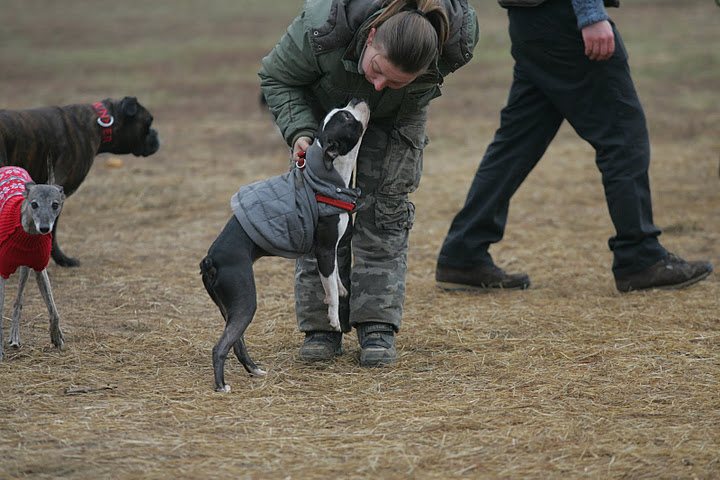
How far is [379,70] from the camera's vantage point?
355cm

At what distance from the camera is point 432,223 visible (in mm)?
7379

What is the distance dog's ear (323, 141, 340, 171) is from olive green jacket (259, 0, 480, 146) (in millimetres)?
209

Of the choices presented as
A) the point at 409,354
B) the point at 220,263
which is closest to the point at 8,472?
the point at 220,263

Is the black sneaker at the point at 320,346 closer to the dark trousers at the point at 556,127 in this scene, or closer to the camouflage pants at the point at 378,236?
the camouflage pants at the point at 378,236

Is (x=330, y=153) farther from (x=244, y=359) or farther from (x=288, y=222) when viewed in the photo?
(x=244, y=359)

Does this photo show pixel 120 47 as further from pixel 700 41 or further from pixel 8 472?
pixel 8 472

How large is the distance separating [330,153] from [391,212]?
60cm

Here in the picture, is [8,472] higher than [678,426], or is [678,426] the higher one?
[8,472]

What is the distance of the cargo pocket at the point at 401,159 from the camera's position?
407cm

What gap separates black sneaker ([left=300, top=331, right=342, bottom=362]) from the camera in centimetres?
414

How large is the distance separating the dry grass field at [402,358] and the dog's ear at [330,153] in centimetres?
103

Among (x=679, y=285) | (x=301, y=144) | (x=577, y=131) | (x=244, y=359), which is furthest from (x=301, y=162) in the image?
(x=679, y=285)

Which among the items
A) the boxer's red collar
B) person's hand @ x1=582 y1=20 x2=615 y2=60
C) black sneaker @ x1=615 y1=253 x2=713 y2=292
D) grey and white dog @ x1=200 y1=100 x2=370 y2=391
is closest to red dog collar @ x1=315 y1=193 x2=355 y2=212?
grey and white dog @ x1=200 y1=100 x2=370 y2=391

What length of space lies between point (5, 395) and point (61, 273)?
2.29 m
